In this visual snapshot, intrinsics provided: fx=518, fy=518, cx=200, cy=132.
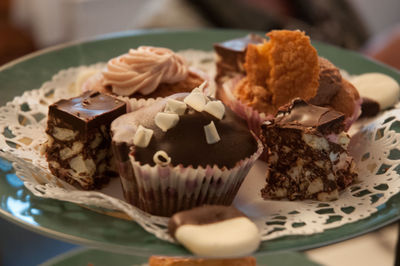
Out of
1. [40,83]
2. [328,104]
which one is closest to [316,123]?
[328,104]

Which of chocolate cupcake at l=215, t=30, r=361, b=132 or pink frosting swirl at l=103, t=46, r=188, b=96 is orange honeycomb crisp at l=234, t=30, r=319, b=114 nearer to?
chocolate cupcake at l=215, t=30, r=361, b=132

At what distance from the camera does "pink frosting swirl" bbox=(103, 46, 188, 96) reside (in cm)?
134

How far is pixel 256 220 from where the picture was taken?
1.00 meters

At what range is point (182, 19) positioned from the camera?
9.90ft

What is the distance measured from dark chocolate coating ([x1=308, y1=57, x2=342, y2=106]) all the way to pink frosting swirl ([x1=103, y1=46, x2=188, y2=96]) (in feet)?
1.24

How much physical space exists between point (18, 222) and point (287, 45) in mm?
701

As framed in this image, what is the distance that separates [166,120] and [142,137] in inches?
2.3

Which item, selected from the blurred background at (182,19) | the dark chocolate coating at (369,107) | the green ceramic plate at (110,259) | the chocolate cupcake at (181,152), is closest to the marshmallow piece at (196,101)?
the chocolate cupcake at (181,152)

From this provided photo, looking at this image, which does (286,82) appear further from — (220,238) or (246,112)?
(220,238)

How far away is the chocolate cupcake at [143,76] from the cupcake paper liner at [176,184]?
1.03 feet

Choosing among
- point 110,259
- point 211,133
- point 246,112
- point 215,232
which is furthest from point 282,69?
→ point 110,259

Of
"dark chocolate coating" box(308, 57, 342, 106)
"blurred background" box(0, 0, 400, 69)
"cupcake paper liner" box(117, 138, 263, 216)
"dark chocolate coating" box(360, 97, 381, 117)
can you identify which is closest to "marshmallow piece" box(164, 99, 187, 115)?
"cupcake paper liner" box(117, 138, 263, 216)

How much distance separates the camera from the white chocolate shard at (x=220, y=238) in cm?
83

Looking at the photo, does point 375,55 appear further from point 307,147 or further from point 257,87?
point 307,147
